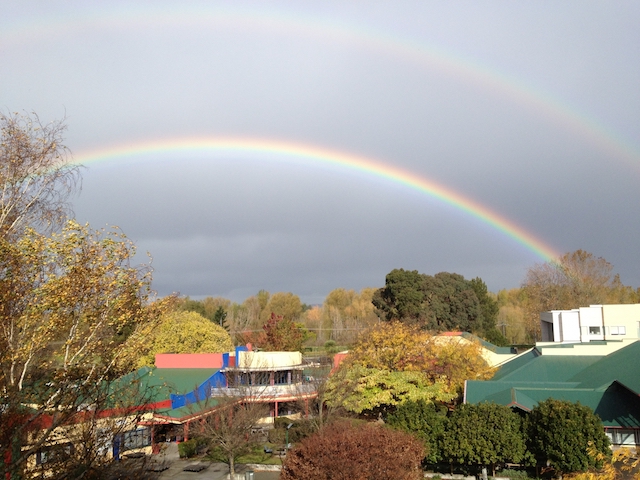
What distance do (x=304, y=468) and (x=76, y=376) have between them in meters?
7.69

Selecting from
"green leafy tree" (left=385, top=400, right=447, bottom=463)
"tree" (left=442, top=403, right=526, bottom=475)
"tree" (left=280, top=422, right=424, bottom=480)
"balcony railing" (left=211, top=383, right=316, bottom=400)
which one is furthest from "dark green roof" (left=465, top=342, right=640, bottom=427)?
"tree" (left=280, top=422, right=424, bottom=480)

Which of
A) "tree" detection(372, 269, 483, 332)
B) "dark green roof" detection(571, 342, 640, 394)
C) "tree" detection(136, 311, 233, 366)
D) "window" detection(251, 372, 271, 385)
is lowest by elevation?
"window" detection(251, 372, 271, 385)

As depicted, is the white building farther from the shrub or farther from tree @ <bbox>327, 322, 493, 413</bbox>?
the shrub

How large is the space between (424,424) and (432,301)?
1894 inches

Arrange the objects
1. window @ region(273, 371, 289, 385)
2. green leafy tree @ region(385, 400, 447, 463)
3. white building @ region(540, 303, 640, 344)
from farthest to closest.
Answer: white building @ region(540, 303, 640, 344)
window @ region(273, 371, 289, 385)
green leafy tree @ region(385, 400, 447, 463)

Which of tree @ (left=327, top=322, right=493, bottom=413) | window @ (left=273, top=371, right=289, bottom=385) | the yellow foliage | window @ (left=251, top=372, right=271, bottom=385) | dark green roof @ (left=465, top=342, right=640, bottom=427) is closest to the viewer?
dark green roof @ (left=465, top=342, right=640, bottom=427)

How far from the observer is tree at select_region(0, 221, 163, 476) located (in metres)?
9.23

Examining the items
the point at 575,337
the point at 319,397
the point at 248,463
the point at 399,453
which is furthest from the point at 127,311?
the point at 575,337

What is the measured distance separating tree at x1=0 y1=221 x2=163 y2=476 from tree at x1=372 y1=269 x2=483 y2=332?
6189 centimetres

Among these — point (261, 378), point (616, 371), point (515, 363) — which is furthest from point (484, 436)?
point (515, 363)

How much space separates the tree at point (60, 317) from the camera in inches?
363

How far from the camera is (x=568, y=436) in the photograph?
22469 millimetres

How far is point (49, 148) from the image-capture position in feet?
40.3

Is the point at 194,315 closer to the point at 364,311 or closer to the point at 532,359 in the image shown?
the point at 532,359
